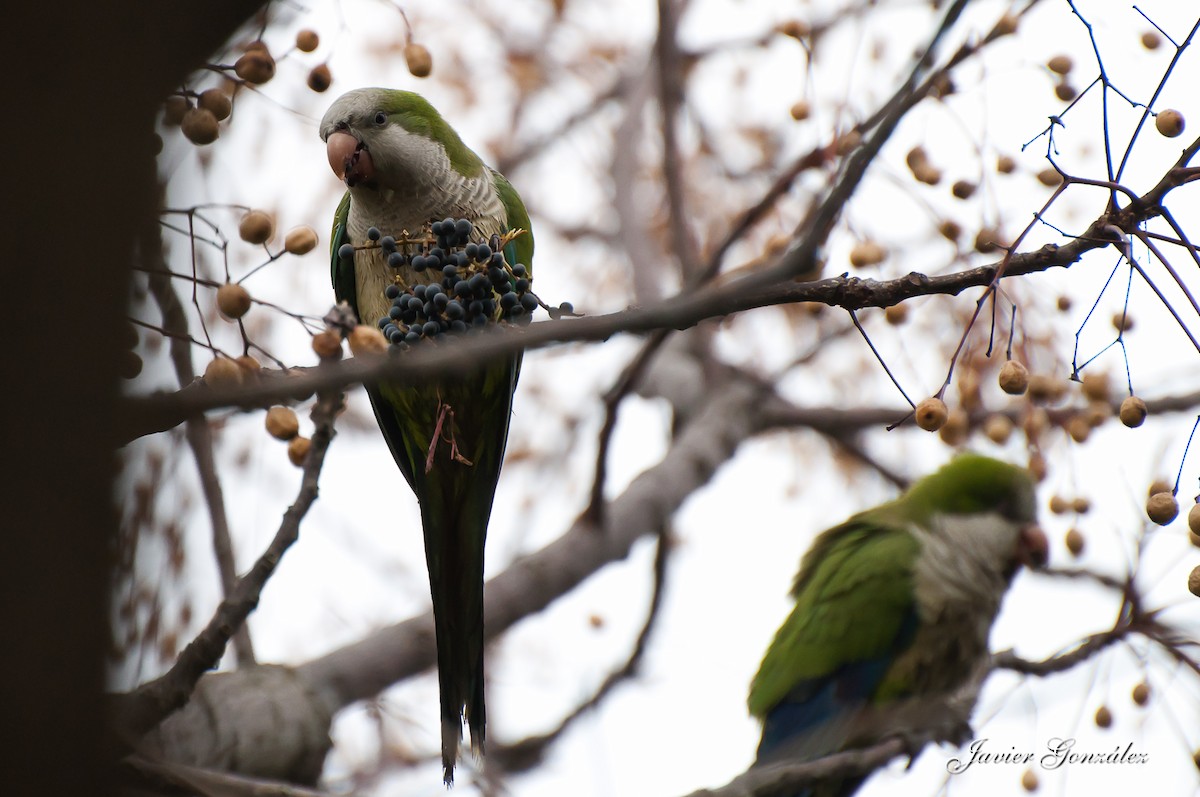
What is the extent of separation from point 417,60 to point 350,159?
2.22 ft

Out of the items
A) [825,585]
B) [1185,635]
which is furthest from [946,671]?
[1185,635]

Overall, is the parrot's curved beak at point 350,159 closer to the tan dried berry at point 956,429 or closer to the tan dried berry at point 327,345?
the tan dried berry at point 327,345

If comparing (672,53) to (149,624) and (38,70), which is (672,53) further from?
(38,70)

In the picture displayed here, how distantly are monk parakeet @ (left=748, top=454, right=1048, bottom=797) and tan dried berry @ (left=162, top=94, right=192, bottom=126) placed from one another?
2960 millimetres

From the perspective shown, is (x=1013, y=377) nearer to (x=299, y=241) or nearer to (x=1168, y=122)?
(x=1168, y=122)

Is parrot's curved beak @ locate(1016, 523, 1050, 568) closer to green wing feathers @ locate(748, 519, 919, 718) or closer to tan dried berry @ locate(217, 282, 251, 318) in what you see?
green wing feathers @ locate(748, 519, 919, 718)

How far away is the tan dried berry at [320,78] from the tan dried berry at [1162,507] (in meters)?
2.08

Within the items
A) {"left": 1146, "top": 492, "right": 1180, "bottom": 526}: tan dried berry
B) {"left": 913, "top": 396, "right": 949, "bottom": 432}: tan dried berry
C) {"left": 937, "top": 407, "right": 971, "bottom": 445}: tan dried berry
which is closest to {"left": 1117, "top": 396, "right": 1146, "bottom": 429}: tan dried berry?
{"left": 1146, "top": 492, "right": 1180, "bottom": 526}: tan dried berry

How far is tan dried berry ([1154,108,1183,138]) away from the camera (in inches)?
78.1

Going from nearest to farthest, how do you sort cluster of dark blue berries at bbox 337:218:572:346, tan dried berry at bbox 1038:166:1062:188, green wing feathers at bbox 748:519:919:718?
cluster of dark blue berries at bbox 337:218:572:346
tan dried berry at bbox 1038:166:1062:188
green wing feathers at bbox 748:519:919:718

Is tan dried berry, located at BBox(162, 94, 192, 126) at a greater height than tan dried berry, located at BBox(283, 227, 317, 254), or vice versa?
tan dried berry, located at BBox(162, 94, 192, 126)

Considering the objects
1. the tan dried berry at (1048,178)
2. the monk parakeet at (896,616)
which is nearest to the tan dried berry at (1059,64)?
the tan dried berry at (1048,178)

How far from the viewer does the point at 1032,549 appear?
432 centimetres

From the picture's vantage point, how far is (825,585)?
424 centimetres
